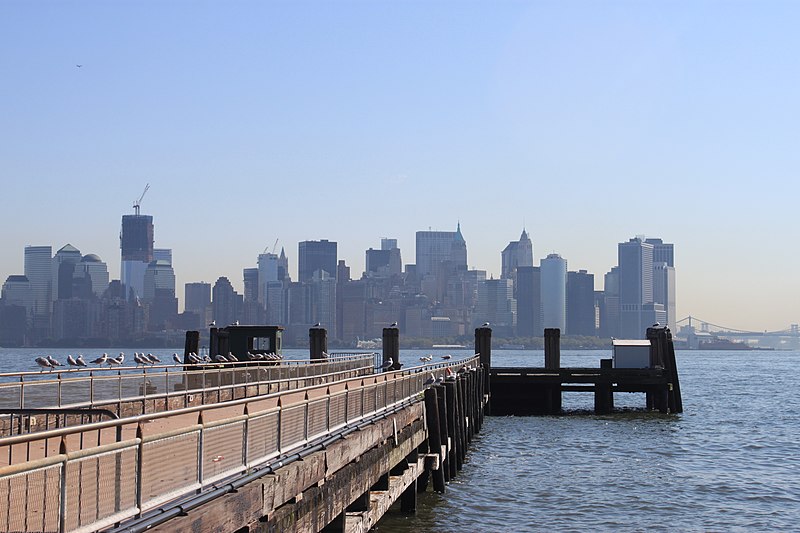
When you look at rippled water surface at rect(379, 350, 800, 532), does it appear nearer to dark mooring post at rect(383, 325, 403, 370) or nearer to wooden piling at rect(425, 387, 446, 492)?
wooden piling at rect(425, 387, 446, 492)

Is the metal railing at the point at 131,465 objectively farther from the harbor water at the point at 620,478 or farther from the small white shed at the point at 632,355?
the small white shed at the point at 632,355

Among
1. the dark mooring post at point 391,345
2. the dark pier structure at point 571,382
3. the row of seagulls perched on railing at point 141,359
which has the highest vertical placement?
the dark mooring post at point 391,345

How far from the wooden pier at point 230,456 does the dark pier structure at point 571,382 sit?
70.8 feet

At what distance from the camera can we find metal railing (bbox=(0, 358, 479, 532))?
9.32 m

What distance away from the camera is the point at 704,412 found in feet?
251

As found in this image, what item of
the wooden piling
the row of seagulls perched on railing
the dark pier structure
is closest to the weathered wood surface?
the wooden piling

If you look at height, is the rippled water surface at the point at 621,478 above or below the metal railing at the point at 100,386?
below

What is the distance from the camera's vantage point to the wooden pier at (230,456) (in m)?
9.93

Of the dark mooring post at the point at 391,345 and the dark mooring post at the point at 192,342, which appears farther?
the dark mooring post at the point at 391,345

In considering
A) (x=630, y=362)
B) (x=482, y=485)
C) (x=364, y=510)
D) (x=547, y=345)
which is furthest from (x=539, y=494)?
(x=630, y=362)

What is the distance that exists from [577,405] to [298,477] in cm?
6997

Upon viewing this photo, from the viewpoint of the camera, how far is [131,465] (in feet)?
35.9

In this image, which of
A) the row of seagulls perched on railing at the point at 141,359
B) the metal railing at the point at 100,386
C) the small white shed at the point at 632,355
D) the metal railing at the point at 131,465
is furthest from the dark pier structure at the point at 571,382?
the metal railing at the point at 131,465

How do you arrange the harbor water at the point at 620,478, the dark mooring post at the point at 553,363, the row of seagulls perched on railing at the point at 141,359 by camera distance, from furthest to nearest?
the dark mooring post at the point at 553,363 → the row of seagulls perched on railing at the point at 141,359 → the harbor water at the point at 620,478
